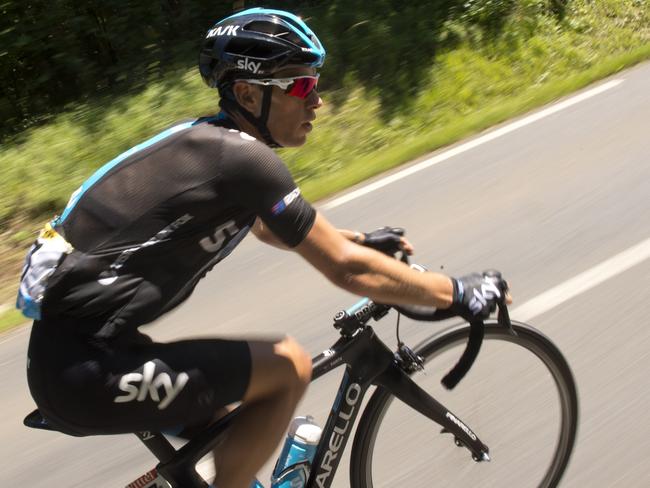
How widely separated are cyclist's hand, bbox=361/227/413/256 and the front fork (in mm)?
378

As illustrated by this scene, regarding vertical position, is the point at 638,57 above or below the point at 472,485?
below

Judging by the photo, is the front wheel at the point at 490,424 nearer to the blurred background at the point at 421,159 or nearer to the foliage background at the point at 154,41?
the blurred background at the point at 421,159

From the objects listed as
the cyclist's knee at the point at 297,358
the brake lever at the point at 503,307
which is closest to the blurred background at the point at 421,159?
the brake lever at the point at 503,307

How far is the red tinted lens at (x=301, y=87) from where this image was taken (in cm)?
261

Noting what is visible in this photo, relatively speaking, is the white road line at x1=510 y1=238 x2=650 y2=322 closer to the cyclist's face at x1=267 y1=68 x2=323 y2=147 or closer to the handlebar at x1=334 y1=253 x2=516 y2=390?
the handlebar at x1=334 y1=253 x2=516 y2=390

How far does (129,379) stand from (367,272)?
758 millimetres

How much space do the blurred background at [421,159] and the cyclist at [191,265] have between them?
2.29 ft

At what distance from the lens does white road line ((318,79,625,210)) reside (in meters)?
6.94

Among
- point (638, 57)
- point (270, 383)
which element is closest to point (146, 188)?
point (270, 383)

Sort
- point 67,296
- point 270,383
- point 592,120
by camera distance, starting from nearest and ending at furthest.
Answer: point 67,296 < point 270,383 < point 592,120

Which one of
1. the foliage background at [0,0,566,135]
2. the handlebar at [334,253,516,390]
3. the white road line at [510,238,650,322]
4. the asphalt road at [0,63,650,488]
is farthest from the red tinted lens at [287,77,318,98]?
the foliage background at [0,0,566,135]

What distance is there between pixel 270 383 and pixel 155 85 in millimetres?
7559

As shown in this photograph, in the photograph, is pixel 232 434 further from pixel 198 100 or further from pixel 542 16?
pixel 542 16

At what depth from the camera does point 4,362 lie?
16.8 feet
